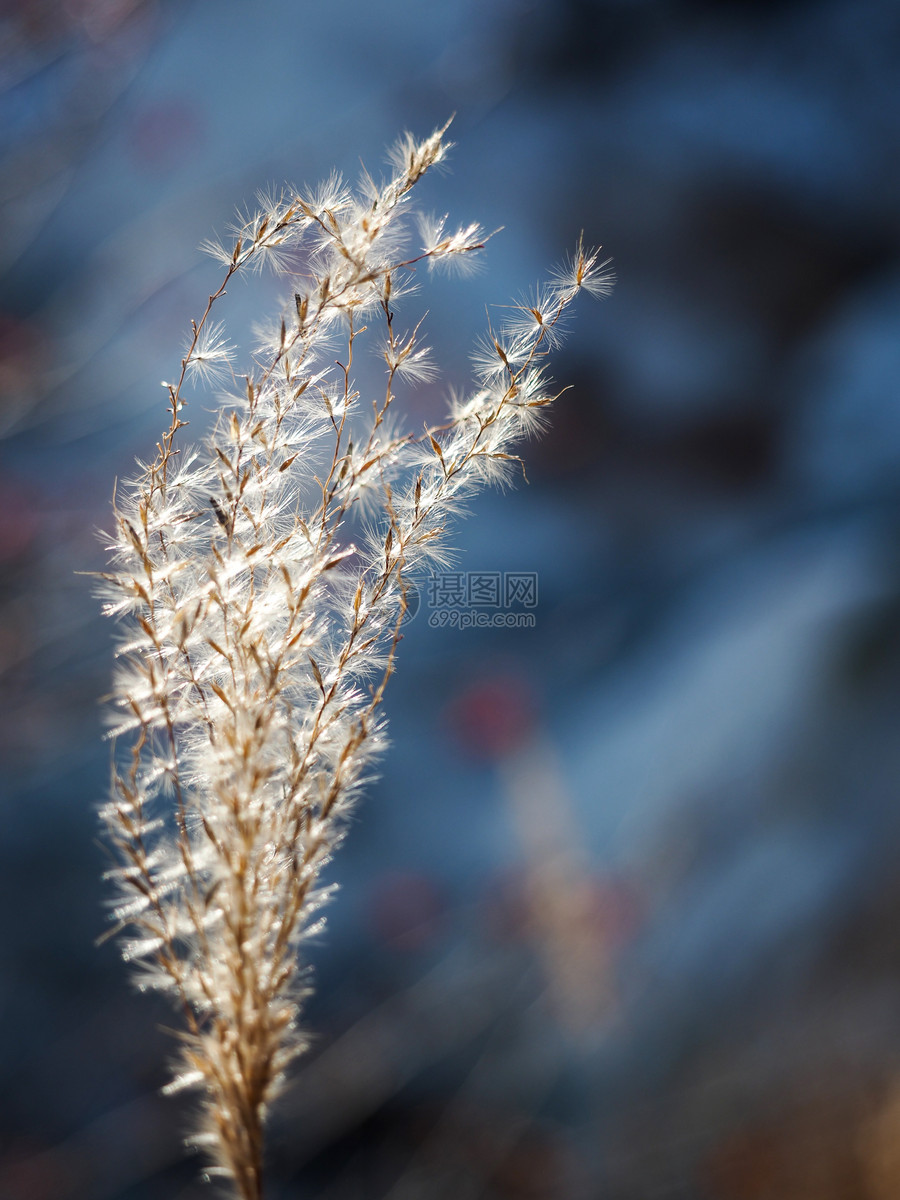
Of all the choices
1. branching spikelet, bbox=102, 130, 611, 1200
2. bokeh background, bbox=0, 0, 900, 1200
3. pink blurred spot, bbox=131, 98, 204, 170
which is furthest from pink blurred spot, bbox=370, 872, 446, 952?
pink blurred spot, bbox=131, 98, 204, 170

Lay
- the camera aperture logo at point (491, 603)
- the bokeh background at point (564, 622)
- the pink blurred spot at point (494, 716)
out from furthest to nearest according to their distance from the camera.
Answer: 1. the pink blurred spot at point (494, 716)
2. the camera aperture logo at point (491, 603)
3. the bokeh background at point (564, 622)

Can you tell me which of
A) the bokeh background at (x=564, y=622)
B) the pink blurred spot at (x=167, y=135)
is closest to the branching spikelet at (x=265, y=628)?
the bokeh background at (x=564, y=622)

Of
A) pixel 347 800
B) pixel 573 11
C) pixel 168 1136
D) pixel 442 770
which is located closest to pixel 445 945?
pixel 442 770

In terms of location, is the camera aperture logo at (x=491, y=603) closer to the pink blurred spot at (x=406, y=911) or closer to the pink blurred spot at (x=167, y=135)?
the pink blurred spot at (x=406, y=911)

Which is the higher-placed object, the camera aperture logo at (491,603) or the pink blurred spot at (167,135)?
the pink blurred spot at (167,135)

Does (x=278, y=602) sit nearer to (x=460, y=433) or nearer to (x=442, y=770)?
(x=460, y=433)

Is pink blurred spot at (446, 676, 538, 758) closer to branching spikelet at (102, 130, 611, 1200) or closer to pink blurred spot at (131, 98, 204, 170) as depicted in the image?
branching spikelet at (102, 130, 611, 1200)
